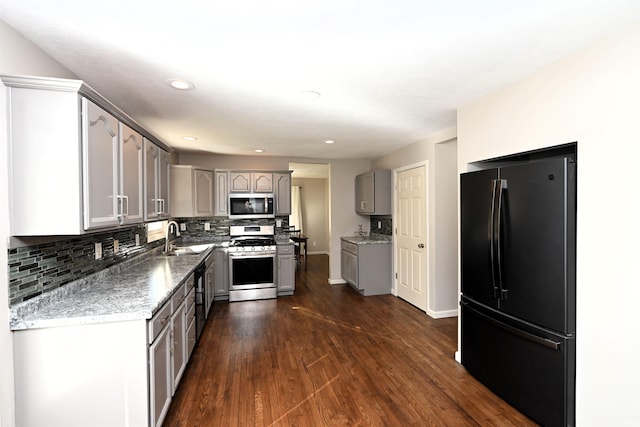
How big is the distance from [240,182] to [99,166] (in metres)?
3.21

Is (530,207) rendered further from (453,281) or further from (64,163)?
(64,163)

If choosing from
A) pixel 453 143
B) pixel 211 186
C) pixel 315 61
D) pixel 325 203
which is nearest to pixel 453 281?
pixel 453 143

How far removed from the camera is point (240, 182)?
196 inches

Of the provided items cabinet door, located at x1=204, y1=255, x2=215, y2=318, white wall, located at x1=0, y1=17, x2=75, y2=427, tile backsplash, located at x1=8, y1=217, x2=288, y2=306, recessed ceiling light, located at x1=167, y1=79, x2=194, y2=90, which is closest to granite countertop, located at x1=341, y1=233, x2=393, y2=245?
cabinet door, located at x1=204, y1=255, x2=215, y2=318

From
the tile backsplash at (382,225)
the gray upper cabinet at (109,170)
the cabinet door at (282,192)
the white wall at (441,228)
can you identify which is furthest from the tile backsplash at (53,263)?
the tile backsplash at (382,225)

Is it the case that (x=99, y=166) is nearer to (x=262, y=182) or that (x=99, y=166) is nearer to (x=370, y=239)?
(x=262, y=182)

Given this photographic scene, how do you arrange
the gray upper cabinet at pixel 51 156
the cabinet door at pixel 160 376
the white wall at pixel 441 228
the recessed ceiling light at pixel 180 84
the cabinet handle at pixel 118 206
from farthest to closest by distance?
the white wall at pixel 441 228
the recessed ceiling light at pixel 180 84
the cabinet handle at pixel 118 206
the cabinet door at pixel 160 376
the gray upper cabinet at pixel 51 156

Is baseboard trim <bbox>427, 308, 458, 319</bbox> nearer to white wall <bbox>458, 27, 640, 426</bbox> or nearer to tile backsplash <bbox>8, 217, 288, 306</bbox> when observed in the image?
white wall <bbox>458, 27, 640, 426</bbox>

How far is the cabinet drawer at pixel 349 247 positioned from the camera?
4957 mm

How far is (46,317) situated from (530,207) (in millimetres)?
2869

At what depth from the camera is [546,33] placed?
160 cm

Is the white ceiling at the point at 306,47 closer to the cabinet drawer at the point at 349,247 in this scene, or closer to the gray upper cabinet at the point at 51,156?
the gray upper cabinet at the point at 51,156

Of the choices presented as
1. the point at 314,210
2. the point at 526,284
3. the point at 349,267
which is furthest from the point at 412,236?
the point at 314,210

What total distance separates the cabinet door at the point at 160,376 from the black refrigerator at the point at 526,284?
2327 mm
